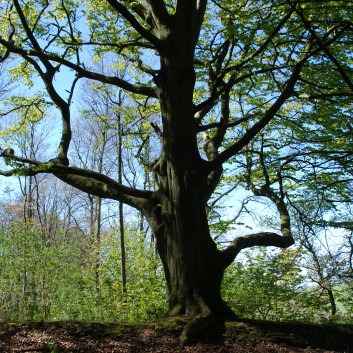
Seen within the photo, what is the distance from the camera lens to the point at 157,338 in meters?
4.31

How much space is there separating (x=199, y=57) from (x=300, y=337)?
6.66 m

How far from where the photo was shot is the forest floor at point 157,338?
13.1 ft

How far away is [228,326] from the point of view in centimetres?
464

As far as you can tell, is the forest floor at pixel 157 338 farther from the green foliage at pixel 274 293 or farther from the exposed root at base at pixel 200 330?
the green foliage at pixel 274 293

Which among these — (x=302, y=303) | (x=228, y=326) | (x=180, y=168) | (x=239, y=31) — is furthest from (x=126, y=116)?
(x=228, y=326)

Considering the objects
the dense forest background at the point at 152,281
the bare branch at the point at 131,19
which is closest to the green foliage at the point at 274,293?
the dense forest background at the point at 152,281

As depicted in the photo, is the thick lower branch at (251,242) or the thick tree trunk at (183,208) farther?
the thick lower branch at (251,242)

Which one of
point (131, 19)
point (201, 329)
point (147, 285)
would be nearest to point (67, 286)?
point (147, 285)

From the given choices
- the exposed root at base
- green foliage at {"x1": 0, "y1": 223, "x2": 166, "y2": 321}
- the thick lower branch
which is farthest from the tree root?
green foliage at {"x1": 0, "y1": 223, "x2": 166, "y2": 321}

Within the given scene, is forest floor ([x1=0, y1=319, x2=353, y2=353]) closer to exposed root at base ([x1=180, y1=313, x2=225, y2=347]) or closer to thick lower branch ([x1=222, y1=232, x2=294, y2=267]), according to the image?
exposed root at base ([x1=180, y1=313, x2=225, y2=347])

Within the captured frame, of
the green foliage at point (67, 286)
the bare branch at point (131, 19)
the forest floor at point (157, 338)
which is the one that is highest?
the bare branch at point (131, 19)

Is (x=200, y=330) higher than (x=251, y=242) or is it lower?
lower

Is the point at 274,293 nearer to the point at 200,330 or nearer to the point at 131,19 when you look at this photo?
the point at 200,330

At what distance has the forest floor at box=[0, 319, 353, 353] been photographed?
3.98 metres
